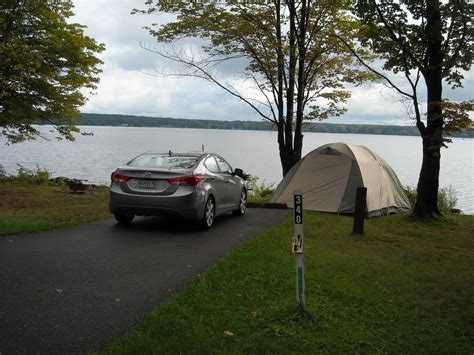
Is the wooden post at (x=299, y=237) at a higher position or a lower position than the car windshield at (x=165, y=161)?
lower

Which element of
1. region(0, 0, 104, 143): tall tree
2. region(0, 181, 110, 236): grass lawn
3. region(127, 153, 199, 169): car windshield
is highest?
region(0, 0, 104, 143): tall tree

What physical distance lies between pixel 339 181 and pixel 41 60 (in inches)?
404

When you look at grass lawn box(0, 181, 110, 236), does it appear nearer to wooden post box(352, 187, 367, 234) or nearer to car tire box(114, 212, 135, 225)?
car tire box(114, 212, 135, 225)

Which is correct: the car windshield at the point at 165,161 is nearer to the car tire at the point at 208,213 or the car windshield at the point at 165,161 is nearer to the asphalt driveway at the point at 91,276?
the car tire at the point at 208,213

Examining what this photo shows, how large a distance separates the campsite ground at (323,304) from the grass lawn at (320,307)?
11 mm

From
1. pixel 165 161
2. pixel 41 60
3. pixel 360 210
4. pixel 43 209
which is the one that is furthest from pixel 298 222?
pixel 41 60

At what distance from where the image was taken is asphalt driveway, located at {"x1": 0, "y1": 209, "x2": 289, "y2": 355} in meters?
4.16

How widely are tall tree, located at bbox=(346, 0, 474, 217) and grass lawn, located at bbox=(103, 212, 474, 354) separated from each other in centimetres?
518

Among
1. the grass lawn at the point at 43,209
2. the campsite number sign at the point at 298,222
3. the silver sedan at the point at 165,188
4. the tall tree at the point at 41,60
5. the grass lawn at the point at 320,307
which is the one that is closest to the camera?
the grass lawn at the point at 320,307

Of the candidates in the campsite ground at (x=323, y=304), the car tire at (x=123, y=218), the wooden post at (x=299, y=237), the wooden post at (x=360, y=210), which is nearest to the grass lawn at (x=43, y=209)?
the campsite ground at (x=323, y=304)

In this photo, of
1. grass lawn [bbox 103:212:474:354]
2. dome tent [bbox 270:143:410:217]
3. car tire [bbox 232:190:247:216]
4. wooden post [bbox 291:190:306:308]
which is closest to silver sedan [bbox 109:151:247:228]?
grass lawn [bbox 103:212:474:354]

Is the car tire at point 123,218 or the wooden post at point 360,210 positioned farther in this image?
the wooden post at point 360,210

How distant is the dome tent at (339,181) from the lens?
14117 millimetres

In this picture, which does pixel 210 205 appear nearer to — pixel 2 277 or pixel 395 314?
pixel 2 277
